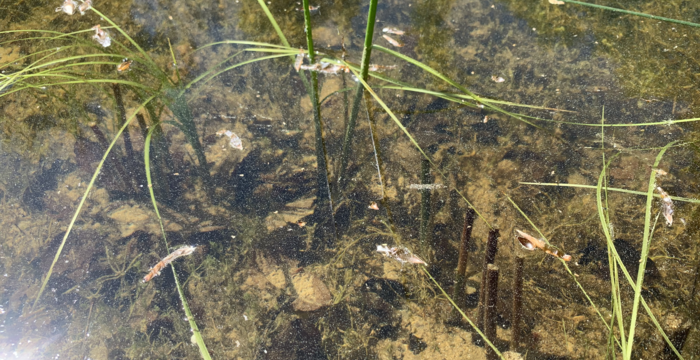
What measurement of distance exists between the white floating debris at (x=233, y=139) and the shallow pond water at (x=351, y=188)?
0.01m

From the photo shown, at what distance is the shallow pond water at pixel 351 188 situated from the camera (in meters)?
1.10

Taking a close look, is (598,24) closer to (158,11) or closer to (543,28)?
(543,28)

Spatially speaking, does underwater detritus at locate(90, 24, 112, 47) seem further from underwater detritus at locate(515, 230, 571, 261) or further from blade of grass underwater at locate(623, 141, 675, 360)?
blade of grass underwater at locate(623, 141, 675, 360)

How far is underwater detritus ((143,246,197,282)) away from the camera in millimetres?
1173

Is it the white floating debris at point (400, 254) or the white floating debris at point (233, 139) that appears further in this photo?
the white floating debris at point (233, 139)

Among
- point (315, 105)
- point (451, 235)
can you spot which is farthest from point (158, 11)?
point (451, 235)

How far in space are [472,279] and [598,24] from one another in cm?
131

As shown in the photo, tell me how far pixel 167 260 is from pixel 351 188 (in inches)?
22.7

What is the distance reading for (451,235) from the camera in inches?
49.2

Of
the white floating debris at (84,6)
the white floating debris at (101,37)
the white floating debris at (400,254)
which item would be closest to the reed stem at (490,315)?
the white floating debris at (400,254)

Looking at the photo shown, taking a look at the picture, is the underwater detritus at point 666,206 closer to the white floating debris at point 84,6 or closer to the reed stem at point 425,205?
the reed stem at point 425,205

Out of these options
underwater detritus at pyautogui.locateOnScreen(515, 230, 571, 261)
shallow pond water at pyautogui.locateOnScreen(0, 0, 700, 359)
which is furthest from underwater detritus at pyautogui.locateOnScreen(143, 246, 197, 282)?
underwater detritus at pyautogui.locateOnScreen(515, 230, 571, 261)

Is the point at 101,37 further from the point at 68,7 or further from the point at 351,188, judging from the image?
the point at 351,188

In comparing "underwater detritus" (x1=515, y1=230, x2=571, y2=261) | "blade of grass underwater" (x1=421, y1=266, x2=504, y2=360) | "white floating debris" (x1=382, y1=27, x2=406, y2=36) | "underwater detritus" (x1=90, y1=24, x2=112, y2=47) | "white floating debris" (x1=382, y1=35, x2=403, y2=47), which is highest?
"underwater detritus" (x1=90, y1=24, x2=112, y2=47)
